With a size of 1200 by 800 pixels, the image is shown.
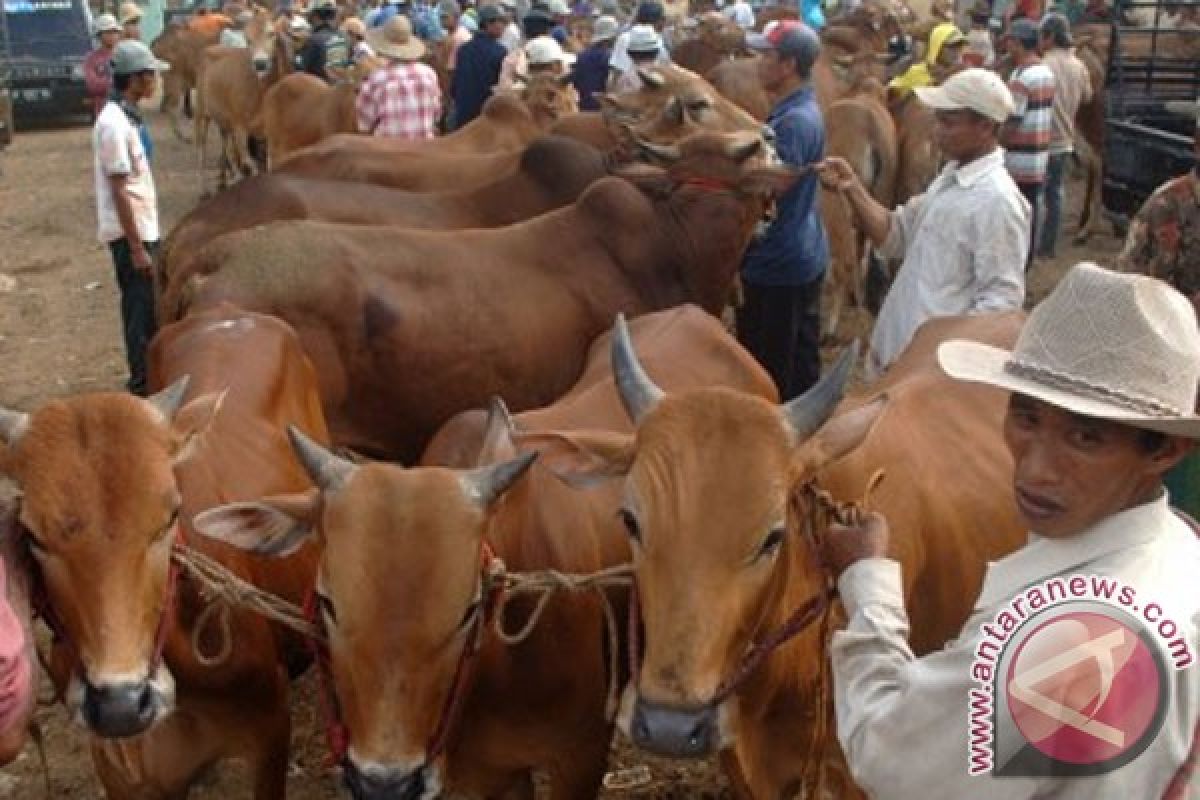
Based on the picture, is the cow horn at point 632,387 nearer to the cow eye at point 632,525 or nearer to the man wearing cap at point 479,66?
the cow eye at point 632,525

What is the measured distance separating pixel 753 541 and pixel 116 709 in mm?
1711

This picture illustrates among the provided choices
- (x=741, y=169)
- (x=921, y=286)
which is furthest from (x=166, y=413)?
(x=741, y=169)

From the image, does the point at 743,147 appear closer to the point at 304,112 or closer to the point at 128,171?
the point at 128,171

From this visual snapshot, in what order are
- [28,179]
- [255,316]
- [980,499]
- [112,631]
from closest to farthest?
1. [112,631]
2. [980,499]
3. [255,316]
4. [28,179]

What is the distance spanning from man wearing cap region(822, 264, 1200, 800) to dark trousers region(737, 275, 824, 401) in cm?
530

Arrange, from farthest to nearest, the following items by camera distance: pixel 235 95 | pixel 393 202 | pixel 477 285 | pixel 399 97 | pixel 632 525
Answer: pixel 235 95
pixel 399 97
pixel 393 202
pixel 477 285
pixel 632 525

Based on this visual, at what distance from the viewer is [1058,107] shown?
12.5m

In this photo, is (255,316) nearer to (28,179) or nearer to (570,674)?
(570,674)

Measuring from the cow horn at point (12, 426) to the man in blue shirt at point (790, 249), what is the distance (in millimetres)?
4537

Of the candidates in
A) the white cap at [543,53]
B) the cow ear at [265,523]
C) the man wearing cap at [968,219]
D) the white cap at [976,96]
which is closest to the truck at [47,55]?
the white cap at [543,53]

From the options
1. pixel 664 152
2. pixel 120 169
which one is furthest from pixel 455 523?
pixel 120 169

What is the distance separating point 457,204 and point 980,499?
4.60 meters

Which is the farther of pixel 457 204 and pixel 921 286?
pixel 457 204

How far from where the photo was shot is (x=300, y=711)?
5875 millimetres
